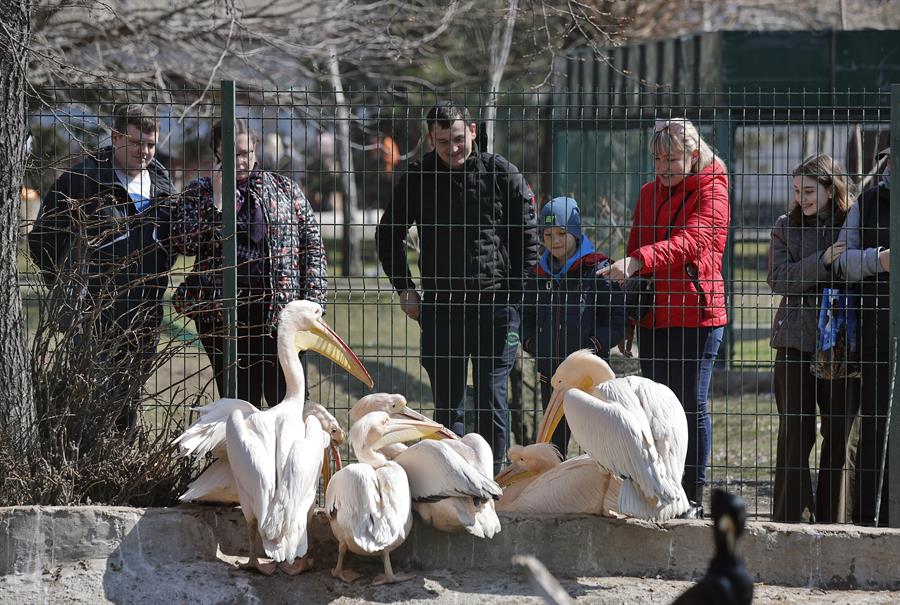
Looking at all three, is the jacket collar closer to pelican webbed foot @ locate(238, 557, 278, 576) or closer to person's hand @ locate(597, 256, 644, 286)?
pelican webbed foot @ locate(238, 557, 278, 576)

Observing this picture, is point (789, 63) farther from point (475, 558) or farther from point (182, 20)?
point (475, 558)

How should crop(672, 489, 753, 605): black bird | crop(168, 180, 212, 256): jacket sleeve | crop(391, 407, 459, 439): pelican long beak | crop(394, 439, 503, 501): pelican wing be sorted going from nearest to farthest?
crop(672, 489, 753, 605): black bird → crop(394, 439, 503, 501): pelican wing → crop(391, 407, 459, 439): pelican long beak → crop(168, 180, 212, 256): jacket sleeve

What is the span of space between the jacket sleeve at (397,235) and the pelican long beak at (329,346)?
630mm

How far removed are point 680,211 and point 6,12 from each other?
3.59 metres

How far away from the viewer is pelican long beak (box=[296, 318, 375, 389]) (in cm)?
629

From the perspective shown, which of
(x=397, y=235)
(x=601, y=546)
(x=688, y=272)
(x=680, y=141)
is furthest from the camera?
(x=397, y=235)

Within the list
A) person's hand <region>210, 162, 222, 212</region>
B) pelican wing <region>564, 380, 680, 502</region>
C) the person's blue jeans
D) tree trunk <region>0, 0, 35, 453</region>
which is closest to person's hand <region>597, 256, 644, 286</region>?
the person's blue jeans

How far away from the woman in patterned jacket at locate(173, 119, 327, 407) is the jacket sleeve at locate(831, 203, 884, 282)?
279 cm

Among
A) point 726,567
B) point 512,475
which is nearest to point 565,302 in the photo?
point 512,475

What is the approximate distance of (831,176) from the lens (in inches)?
254

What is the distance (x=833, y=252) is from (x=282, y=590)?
332 centimetres

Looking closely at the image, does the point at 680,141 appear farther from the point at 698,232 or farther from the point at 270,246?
the point at 270,246

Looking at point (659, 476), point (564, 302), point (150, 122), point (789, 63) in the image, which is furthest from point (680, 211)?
point (789, 63)

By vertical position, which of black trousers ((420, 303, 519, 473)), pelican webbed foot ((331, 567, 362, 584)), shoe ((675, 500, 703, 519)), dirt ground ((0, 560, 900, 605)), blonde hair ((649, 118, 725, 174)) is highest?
blonde hair ((649, 118, 725, 174))
